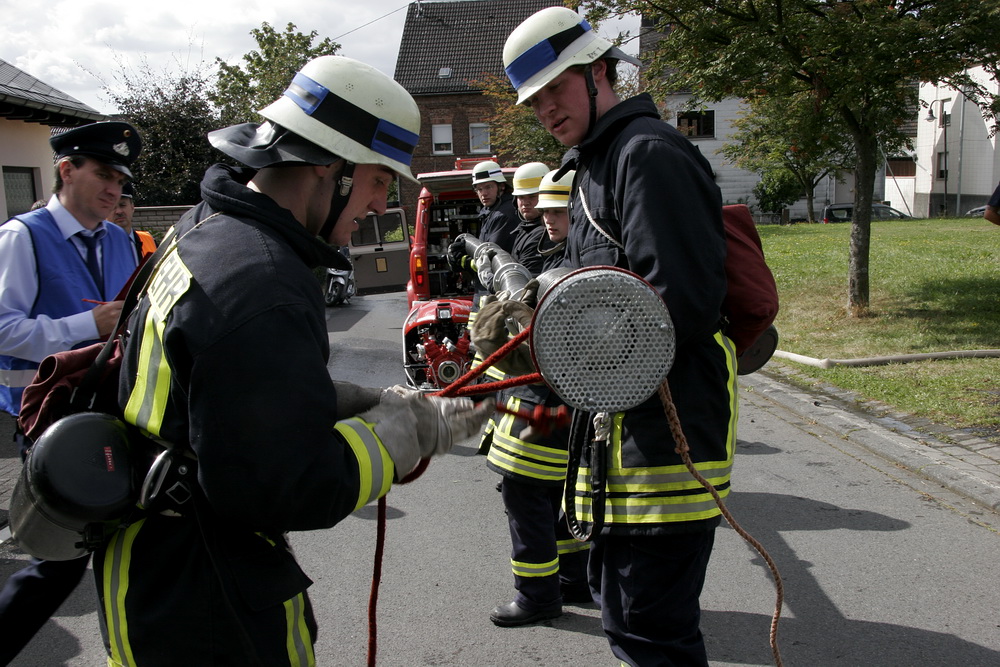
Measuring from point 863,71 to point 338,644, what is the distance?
24.6 ft

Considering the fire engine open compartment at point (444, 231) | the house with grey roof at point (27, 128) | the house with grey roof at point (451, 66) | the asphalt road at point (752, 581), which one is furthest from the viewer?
the house with grey roof at point (451, 66)

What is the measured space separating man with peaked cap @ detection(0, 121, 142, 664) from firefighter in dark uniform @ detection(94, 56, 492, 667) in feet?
3.97

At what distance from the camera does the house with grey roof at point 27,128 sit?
39.1 ft

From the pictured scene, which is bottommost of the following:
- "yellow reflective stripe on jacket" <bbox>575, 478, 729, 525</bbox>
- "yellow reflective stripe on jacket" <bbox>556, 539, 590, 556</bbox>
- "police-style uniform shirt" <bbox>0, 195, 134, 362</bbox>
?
"yellow reflective stripe on jacket" <bbox>556, 539, 590, 556</bbox>

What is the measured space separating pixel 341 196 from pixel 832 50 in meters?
7.93

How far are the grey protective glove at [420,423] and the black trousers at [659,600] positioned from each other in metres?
0.66

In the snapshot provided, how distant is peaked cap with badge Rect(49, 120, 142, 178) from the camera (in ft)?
11.2

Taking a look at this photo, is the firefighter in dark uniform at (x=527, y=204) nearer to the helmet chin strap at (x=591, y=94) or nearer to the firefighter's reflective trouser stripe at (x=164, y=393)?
the helmet chin strap at (x=591, y=94)

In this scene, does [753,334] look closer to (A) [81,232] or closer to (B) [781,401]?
(A) [81,232]

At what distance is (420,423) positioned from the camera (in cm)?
171

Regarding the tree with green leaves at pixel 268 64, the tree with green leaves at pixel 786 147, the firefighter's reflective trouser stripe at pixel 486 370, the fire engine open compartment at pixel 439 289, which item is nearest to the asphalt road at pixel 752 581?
the firefighter's reflective trouser stripe at pixel 486 370

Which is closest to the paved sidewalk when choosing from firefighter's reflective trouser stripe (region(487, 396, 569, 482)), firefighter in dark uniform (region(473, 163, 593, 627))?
firefighter in dark uniform (region(473, 163, 593, 627))

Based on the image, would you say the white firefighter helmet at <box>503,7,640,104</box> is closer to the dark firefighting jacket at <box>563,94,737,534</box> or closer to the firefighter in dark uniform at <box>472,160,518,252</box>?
the dark firefighting jacket at <box>563,94,737,534</box>

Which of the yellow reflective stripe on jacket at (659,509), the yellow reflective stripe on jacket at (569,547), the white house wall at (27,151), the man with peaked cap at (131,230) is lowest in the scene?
the yellow reflective stripe on jacket at (569,547)
